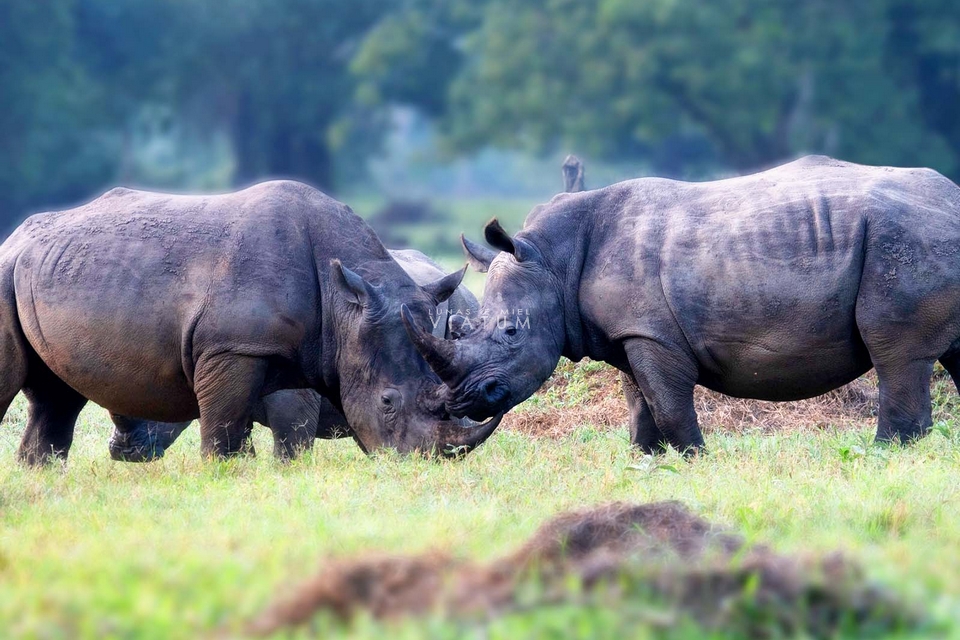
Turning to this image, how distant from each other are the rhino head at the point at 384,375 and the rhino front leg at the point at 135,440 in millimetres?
1561

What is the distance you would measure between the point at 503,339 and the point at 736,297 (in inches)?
51.8

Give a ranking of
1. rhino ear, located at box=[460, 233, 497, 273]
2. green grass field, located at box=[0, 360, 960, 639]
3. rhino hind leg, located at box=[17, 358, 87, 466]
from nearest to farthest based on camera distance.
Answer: green grass field, located at box=[0, 360, 960, 639] → rhino hind leg, located at box=[17, 358, 87, 466] → rhino ear, located at box=[460, 233, 497, 273]

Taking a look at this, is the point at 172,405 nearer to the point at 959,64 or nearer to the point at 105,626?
the point at 105,626

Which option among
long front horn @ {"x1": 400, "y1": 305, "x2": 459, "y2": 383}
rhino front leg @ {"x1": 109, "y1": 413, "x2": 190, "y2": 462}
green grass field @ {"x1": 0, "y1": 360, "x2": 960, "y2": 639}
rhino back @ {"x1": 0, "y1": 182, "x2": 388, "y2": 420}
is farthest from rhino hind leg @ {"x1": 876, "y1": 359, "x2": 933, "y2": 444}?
rhino front leg @ {"x1": 109, "y1": 413, "x2": 190, "y2": 462}

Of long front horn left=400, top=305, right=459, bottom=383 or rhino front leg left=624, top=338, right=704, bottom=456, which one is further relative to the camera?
rhino front leg left=624, top=338, right=704, bottom=456

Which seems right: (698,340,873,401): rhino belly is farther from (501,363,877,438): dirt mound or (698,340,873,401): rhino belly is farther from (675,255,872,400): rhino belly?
(501,363,877,438): dirt mound

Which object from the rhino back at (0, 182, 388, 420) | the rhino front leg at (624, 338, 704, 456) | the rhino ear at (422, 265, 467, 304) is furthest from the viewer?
the rhino ear at (422, 265, 467, 304)

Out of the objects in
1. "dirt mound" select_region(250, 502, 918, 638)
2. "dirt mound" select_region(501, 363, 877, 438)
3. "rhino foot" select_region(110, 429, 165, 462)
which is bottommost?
"dirt mound" select_region(501, 363, 877, 438)

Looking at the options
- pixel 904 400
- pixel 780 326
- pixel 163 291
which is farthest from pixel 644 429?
pixel 163 291

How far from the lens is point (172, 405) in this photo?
27.1ft

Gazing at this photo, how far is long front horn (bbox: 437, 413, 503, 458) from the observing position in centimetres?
793

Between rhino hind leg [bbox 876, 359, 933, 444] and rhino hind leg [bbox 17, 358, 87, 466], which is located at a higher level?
rhino hind leg [bbox 876, 359, 933, 444]

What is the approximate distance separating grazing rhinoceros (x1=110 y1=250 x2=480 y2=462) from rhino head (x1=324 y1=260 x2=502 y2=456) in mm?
251

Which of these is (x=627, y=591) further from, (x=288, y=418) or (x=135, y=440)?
(x=135, y=440)
